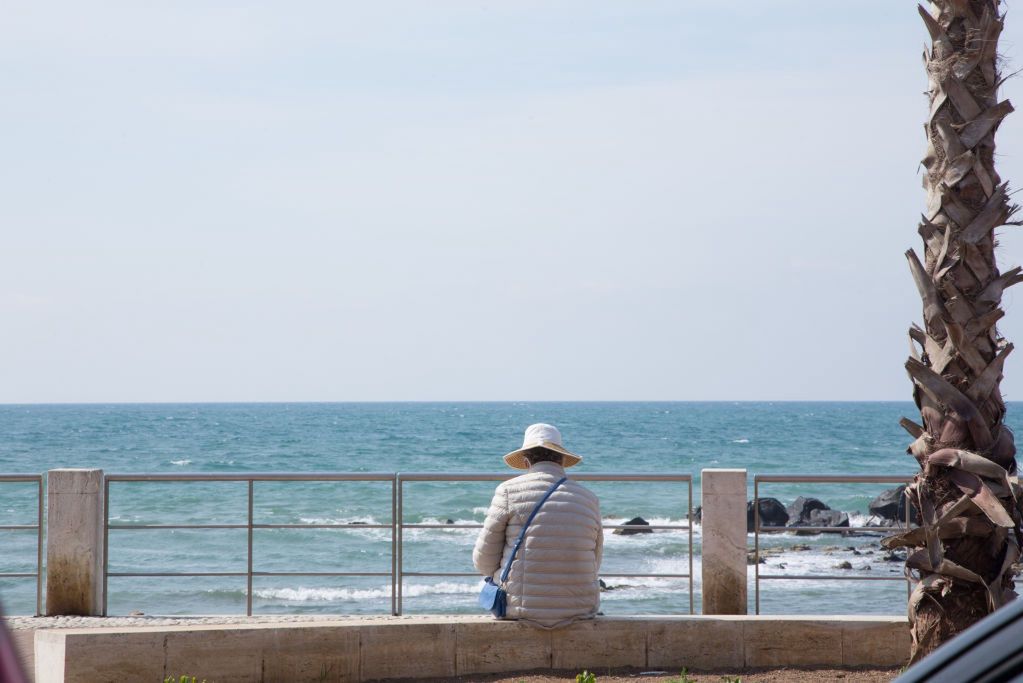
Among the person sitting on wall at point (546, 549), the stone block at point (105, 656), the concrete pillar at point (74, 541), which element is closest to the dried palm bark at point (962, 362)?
the person sitting on wall at point (546, 549)

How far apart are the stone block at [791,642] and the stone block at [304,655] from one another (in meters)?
2.47

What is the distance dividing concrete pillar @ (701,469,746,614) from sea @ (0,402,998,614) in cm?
21

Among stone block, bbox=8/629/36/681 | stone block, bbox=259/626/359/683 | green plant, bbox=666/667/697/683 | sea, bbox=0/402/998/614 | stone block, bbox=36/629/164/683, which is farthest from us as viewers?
sea, bbox=0/402/998/614

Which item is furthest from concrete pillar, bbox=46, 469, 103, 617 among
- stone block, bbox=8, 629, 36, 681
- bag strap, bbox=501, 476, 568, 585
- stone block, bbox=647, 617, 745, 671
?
stone block, bbox=647, 617, 745, 671

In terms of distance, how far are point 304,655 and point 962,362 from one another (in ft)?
13.2

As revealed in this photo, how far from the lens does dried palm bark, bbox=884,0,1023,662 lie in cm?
589

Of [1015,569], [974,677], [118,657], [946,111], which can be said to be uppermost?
[946,111]

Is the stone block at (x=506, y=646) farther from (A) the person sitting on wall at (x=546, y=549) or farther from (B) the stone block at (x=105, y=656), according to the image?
(B) the stone block at (x=105, y=656)

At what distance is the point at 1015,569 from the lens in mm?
6098

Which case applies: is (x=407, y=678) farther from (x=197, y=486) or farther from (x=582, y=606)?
(x=197, y=486)

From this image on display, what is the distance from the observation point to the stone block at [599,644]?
708 centimetres

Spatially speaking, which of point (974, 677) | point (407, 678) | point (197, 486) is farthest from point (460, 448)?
point (974, 677)

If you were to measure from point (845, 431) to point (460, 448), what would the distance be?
3018 centimetres

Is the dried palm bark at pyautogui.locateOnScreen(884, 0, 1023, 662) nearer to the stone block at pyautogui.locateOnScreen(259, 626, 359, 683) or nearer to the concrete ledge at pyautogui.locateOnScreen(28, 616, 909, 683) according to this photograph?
the concrete ledge at pyautogui.locateOnScreen(28, 616, 909, 683)
